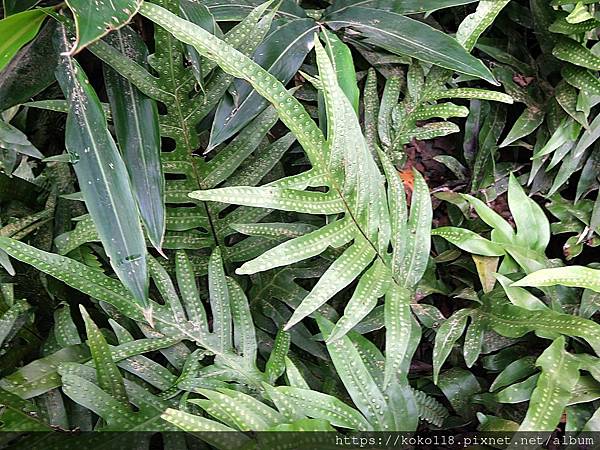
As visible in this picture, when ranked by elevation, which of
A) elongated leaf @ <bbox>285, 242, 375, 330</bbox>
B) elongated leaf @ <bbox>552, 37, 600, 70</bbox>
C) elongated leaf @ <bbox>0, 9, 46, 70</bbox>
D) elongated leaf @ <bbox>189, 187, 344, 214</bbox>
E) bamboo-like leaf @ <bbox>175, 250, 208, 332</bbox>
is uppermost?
elongated leaf @ <bbox>0, 9, 46, 70</bbox>

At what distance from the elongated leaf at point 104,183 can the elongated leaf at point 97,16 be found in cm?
11

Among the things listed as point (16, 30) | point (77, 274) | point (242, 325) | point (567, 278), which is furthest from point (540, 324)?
point (16, 30)

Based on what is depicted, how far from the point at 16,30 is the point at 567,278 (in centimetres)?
74

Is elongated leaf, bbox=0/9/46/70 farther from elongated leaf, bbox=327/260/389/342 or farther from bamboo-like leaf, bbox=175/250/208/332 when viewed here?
elongated leaf, bbox=327/260/389/342

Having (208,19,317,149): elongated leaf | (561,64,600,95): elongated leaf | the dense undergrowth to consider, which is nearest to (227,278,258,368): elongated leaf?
the dense undergrowth

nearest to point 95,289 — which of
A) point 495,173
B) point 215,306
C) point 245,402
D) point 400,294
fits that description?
point 215,306

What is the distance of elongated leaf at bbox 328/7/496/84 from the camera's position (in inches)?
31.5

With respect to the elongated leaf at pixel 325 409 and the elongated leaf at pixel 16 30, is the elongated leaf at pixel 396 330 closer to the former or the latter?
the elongated leaf at pixel 325 409

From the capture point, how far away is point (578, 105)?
0.87 metres

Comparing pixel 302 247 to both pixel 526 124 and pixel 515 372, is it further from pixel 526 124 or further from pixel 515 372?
pixel 526 124

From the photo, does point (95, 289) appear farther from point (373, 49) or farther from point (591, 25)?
point (591, 25)

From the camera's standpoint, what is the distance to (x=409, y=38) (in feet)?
2.72

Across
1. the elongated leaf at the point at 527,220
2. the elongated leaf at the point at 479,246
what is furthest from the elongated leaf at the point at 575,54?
the elongated leaf at the point at 479,246

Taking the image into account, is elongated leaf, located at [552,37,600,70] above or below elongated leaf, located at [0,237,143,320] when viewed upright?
above
